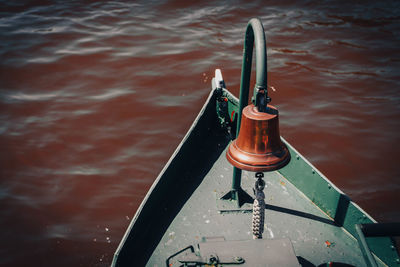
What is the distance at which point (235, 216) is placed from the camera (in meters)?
5.05

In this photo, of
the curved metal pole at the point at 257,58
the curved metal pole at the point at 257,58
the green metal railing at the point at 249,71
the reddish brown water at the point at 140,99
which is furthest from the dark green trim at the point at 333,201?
the reddish brown water at the point at 140,99

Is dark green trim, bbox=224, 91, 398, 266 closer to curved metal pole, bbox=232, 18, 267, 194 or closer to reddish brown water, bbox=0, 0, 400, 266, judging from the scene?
curved metal pole, bbox=232, 18, 267, 194

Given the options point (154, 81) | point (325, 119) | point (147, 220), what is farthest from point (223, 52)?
point (147, 220)

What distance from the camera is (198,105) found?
34.6 feet

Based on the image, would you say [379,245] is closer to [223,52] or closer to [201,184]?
[201,184]

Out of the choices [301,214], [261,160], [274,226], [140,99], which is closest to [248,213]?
[274,226]

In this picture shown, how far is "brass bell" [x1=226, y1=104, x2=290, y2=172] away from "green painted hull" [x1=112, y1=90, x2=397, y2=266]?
206cm

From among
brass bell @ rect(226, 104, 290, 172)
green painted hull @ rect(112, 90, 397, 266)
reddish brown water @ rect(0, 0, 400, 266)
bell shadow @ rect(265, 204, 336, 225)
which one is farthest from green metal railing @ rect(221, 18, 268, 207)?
reddish brown water @ rect(0, 0, 400, 266)

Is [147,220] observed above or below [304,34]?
below

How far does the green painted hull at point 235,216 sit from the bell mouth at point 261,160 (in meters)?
1.99

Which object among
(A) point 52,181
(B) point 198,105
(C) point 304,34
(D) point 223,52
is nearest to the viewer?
(A) point 52,181

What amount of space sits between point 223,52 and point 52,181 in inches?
314

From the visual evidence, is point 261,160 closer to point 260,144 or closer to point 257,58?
point 260,144

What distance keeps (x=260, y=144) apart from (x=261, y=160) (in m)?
0.14
